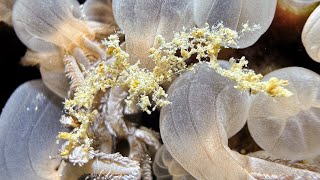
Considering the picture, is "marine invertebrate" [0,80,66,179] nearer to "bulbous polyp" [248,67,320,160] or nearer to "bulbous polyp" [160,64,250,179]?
"bulbous polyp" [160,64,250,179]

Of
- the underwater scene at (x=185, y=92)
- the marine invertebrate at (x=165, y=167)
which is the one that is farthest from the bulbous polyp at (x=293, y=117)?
the marine invertebrate at (x=165, y=167)

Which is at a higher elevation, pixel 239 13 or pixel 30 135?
pixel 239 13

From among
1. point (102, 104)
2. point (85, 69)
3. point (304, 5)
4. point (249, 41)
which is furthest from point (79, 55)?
point (304, 5)

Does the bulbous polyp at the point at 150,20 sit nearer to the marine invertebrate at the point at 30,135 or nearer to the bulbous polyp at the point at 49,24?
the bulbous polyp at the point at 49,24

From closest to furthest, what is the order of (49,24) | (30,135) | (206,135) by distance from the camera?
(206,135), (49,24), (30,135)

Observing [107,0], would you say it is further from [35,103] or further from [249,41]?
[249,41]

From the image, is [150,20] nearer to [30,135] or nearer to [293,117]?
[293,117]

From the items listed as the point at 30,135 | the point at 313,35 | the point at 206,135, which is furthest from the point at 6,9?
the point at 313,35
